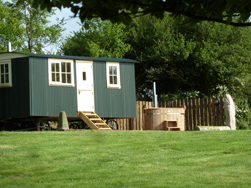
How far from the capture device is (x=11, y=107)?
17.8 m

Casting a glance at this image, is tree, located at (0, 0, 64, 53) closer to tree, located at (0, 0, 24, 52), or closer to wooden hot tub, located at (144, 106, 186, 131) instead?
tree, located at (0, 0, 24, 52)

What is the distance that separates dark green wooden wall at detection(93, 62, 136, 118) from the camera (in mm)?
18969

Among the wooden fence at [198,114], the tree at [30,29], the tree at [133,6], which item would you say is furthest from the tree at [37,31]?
the tree at [133,6]

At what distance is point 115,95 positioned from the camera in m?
19.3

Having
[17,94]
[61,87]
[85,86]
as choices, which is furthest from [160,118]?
[17,94]

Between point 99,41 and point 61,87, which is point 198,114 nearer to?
point 61,87

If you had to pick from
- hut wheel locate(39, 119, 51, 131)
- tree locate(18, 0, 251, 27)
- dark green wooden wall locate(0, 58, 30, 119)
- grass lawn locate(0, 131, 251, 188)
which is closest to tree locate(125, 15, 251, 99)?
hut wheel locate(39, 119, 51, 131)

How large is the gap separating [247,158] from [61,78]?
415 inches

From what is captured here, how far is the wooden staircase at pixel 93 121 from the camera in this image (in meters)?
17.3

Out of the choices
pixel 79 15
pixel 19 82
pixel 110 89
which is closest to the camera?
pixel 79 15

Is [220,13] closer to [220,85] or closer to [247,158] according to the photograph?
[247,158]

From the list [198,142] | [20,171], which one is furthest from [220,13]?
→ [198,142]

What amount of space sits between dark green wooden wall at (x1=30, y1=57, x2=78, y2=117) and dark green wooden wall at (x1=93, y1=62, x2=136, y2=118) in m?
1.42

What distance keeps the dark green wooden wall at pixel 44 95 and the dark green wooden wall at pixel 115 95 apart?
1425 millimetres
